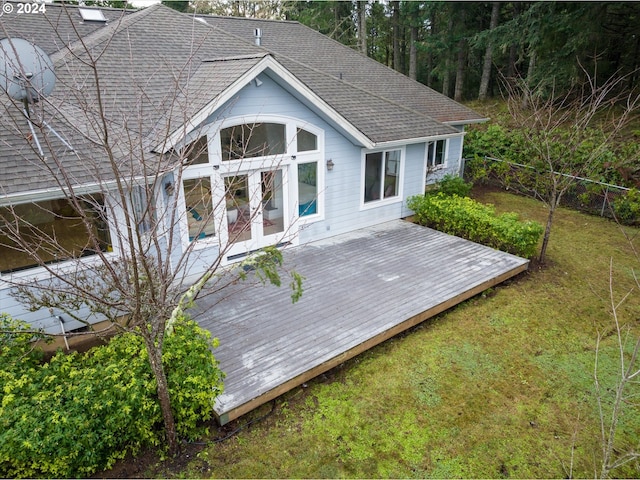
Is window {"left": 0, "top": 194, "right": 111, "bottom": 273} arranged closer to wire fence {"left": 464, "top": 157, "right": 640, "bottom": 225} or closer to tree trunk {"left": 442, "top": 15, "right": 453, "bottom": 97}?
wire fence {"left": 464, "top": 157, "right": 640, "bottom": 225}

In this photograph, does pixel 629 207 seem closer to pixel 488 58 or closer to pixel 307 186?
pixel 307 186

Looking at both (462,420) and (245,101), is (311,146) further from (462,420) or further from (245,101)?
(462,420)

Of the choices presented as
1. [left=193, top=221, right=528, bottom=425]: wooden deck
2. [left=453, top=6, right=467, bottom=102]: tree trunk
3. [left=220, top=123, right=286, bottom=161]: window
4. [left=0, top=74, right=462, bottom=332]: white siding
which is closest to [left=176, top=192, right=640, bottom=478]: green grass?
[left=193, top=221, right=528, bottom=425]: wooden deck

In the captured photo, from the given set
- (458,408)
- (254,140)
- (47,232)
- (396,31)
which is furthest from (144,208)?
(396,31)

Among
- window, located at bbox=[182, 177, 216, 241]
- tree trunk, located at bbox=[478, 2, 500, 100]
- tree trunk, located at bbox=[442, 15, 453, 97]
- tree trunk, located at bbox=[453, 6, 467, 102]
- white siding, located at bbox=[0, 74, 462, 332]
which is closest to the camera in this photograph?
white siding, located at bbox=[0, 74, 462, 332]

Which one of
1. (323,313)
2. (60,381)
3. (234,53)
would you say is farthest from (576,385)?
(234,53)

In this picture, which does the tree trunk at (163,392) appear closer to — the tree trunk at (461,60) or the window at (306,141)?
the window at (306,141)
